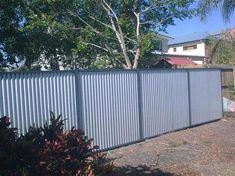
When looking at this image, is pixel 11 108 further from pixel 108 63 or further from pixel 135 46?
pixel 108 63

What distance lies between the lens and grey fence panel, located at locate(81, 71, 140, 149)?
33.1 feet

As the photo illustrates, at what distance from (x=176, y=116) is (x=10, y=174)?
9.44m

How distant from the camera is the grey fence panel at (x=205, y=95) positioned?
46.5ft

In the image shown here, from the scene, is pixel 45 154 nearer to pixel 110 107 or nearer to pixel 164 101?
pixel 110 107

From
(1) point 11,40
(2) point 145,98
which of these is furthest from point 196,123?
(1) point 11,40

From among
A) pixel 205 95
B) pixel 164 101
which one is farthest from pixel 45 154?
pixel 205 95

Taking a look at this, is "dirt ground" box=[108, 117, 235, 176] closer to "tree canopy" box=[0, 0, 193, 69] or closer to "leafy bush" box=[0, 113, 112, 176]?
"leafy bush" box=[0, 113, 112, 176]

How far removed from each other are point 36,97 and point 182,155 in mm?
3508

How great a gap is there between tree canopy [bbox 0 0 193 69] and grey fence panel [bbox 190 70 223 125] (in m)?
2.61

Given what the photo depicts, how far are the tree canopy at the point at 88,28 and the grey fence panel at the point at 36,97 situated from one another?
7.19 meters

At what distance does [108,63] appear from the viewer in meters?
18.9

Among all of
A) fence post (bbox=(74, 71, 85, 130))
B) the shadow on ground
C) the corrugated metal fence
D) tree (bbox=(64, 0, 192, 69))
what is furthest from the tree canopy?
the shadow on ground

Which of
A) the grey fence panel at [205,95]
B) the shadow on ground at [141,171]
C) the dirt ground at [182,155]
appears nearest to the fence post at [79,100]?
the dirt ground at [182,155]

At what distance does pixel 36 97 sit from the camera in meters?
8.88
